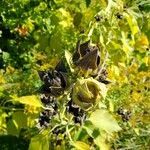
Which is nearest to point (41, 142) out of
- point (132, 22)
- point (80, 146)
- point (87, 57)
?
point (80, 146)

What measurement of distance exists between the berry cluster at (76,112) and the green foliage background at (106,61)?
34cm

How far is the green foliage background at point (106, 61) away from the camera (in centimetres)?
205

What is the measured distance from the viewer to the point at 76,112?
1.60 metres

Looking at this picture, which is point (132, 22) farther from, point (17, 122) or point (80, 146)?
point (80, 146)

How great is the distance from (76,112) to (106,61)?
508 mm

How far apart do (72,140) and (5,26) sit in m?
1.29

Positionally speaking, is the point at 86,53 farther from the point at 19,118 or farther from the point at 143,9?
the point at 143,9

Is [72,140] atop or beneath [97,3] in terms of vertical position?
beneath

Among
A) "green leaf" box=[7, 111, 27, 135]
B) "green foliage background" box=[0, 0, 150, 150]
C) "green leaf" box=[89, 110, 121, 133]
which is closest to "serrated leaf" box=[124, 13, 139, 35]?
"green foliage background" box=[0, 0, 150, 150]

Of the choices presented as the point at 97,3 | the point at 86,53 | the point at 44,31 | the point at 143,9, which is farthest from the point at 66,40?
the point at 86,53

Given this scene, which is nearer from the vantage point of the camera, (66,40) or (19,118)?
(19,118)

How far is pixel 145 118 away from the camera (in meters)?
2.33

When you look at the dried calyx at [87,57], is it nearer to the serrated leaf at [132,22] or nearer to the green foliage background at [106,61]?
the green foliage background at [106,61]

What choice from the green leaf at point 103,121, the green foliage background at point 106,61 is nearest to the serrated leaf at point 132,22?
the green foliage background at point 106,61
